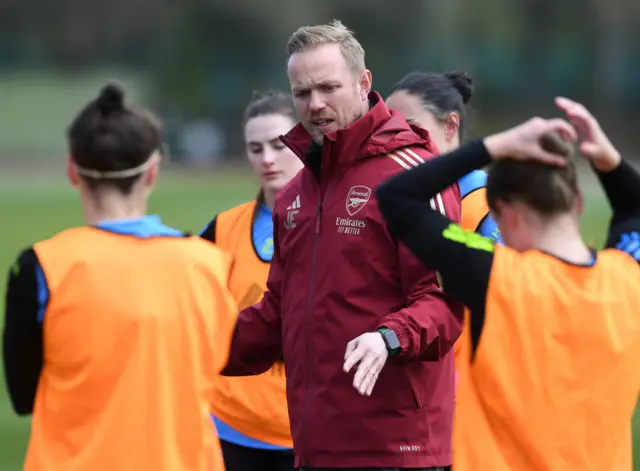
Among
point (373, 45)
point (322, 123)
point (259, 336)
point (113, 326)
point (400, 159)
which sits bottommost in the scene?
point (259, 336)

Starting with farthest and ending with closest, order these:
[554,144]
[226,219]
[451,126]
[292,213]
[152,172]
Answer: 1. [226,219]
2. [451,126]
3. [292,213]
4. [152,172]
5. [554,144]

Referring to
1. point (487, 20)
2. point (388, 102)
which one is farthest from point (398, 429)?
point (487, 20)

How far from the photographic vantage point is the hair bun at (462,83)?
5559 mm

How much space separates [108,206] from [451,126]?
220cm

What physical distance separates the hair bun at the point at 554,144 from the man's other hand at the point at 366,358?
2.69 feet

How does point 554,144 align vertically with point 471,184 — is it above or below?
above

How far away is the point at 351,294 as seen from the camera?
3.98 metres

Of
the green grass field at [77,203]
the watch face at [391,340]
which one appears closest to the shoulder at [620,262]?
the watch face at [391,340]

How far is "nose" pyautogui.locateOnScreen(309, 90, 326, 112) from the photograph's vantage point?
4184mm

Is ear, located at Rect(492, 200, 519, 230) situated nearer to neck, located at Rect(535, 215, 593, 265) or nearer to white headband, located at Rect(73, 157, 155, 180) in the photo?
neck, located at Rect(535, 215, 593, 265)

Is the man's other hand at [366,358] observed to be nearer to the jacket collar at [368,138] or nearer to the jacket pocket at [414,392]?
the jacket pocket at [414,392]

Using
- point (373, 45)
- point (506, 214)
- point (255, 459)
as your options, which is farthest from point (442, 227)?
point (373, 45)

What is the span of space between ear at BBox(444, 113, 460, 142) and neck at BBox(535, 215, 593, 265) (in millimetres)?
2065

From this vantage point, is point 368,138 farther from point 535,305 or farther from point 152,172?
point 535,305
